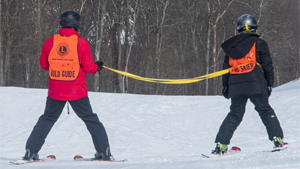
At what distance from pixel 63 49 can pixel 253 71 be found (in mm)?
2076

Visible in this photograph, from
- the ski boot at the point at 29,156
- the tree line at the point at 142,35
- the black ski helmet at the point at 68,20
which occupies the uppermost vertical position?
the tree line at the point at 142,35

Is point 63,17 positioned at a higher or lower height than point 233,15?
lower

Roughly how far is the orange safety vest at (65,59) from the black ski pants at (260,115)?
5.85 ft

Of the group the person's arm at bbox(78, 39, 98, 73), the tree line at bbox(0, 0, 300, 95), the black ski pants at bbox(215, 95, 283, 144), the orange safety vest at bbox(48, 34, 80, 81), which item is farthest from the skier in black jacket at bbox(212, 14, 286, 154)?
the tree line at bbox(0, 0, 300, 95)

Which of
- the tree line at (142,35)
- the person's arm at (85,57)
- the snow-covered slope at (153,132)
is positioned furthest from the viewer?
the tree line at (142,35)

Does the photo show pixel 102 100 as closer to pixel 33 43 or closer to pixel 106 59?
pixel 33 43

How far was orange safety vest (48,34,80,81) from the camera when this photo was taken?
3002 millimetres

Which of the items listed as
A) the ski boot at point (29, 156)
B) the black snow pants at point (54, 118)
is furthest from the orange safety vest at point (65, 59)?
the ski boot at point (29, 156)

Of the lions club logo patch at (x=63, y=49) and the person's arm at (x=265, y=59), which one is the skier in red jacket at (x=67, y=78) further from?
the person's arm at (x=265, y=59)

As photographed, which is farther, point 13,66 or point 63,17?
point 13,66

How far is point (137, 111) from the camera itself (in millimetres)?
7152

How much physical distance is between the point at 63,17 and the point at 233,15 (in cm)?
2205

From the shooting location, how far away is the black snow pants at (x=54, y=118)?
310 cm

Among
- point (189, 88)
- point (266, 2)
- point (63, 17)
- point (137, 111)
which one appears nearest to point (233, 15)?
point (266, 2)
